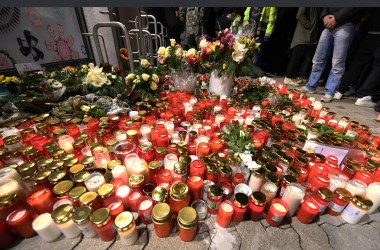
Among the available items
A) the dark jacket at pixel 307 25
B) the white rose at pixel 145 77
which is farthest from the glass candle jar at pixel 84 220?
the dark jacket at pixel 307 25

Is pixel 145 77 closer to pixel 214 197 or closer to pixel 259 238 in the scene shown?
pixel 214 197

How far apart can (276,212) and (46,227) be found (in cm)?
135

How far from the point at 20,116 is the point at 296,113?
3230mm

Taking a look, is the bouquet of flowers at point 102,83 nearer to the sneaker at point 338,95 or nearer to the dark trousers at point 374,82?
the sneaker at point 338,95

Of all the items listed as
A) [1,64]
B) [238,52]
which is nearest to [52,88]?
[1,64]

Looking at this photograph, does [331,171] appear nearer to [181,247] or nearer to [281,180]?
[281,180]

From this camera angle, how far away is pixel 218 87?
2.61m

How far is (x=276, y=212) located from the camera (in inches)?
41.6

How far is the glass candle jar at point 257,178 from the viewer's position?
118 cm

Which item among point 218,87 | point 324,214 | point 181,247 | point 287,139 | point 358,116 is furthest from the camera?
point 358,116

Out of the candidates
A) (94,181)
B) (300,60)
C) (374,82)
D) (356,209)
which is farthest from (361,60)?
(94,181)

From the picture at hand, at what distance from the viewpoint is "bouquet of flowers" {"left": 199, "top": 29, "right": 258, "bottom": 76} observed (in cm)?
219

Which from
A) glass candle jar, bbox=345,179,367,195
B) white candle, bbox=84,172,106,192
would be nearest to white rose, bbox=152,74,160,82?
white candle, bbox=84,172,106,192

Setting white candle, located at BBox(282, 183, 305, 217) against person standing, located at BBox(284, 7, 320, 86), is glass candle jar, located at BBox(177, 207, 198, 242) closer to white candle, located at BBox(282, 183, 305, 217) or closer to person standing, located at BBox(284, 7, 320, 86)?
white candle, located at BBox(282, 183, 305, 217)
